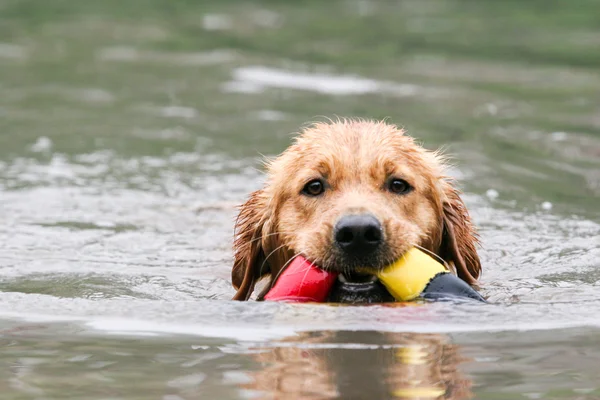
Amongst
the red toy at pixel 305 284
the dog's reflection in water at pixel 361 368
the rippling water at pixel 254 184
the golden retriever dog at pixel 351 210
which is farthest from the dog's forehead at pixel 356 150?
the dog's reflection in water at pixel 361 368

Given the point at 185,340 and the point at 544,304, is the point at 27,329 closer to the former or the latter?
the point at 185,340

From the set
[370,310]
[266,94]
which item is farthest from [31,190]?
[370,310]

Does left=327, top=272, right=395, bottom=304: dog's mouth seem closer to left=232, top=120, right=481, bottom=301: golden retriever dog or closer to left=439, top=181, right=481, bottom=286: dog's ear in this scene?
left=232, top=120, right=481, bottom=301: golden retriever dog

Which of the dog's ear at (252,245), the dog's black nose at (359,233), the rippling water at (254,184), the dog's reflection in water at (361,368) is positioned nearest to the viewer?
the dog's reflection in water at (361,368)

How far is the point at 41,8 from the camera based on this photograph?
58.6ft

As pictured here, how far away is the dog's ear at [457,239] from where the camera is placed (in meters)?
6.29

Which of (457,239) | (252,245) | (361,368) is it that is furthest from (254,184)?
(361,368)

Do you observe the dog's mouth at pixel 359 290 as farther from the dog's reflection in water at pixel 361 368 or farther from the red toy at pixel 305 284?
the dog's reflection in water at pixel 361 368

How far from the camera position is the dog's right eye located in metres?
5.93

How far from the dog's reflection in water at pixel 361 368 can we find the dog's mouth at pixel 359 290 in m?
0.62

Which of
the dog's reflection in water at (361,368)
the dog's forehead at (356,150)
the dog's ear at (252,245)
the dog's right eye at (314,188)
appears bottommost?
the dog's reflection in water at (361,368)

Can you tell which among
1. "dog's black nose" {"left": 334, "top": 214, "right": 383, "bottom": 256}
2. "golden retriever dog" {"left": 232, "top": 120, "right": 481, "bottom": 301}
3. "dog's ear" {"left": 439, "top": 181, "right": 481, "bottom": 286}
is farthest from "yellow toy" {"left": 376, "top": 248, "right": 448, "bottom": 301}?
"dog's ear" {"left": 439, "top": 181, "right": 481, "bottom": 286}

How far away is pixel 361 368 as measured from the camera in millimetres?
4367

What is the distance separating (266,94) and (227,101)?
472 millimetres
